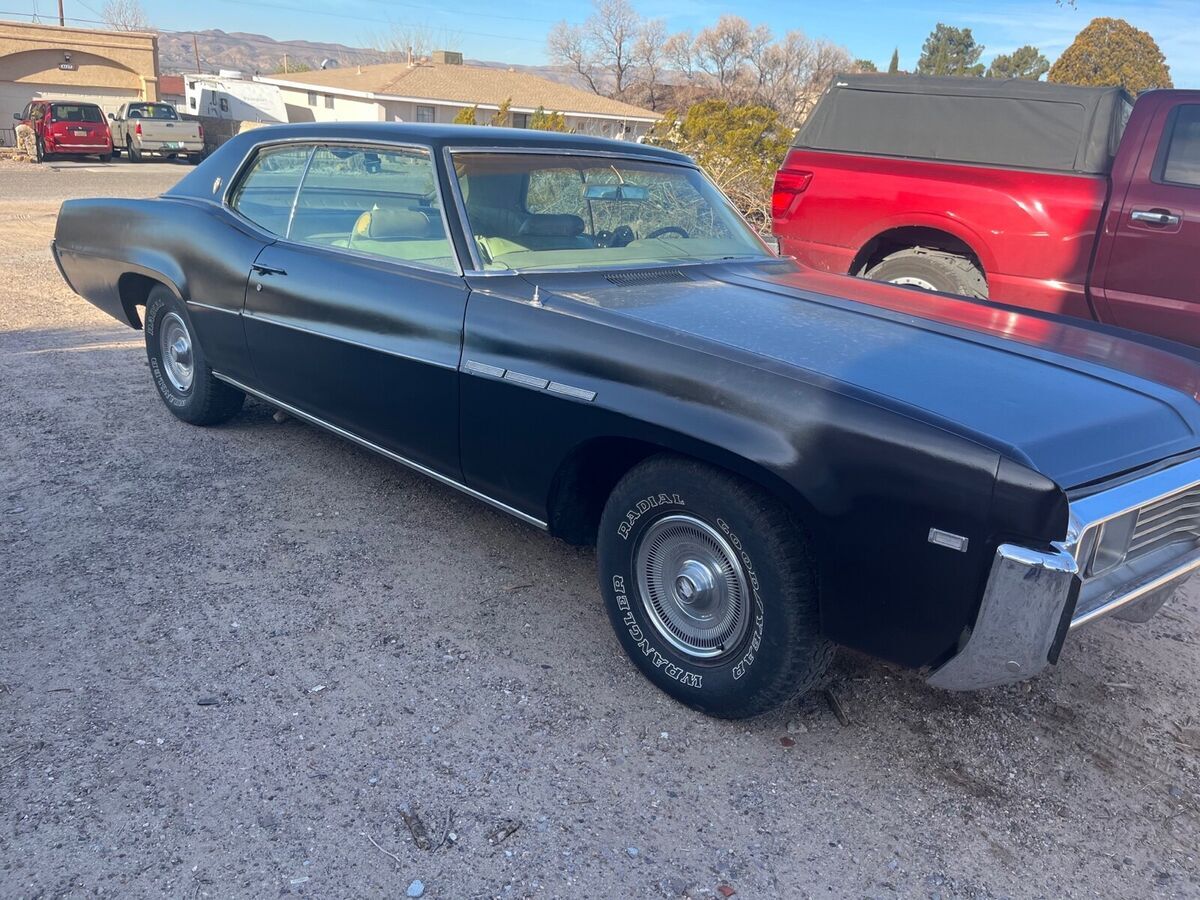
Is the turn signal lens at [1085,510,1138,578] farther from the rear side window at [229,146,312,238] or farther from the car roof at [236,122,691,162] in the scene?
the rear side window at [229,146,312,238]

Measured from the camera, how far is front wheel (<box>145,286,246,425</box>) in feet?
15.4

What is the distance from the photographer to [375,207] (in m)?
3.81

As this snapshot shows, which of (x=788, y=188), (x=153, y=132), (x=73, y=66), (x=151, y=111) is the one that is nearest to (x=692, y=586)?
(x=788, y=188)

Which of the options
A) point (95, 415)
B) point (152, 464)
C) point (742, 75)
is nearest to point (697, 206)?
point (152, 464)

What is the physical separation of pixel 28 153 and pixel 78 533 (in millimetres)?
27377

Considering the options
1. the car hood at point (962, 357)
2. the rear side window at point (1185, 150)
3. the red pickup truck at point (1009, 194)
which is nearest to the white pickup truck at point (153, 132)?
the red pickup truck at point (1009, 194)

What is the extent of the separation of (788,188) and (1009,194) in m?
1.51

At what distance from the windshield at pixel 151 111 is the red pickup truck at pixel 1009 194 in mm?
26433

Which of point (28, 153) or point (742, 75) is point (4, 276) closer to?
point (28, 153)

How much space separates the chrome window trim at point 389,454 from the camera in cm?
323

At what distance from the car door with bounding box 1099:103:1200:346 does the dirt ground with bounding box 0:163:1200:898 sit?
1.98 m

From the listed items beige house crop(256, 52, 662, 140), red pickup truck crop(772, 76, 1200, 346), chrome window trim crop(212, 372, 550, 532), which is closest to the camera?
chrome window trim crop(212, 372, 550, 532)

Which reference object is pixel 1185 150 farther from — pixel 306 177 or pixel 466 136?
pixel 306 177

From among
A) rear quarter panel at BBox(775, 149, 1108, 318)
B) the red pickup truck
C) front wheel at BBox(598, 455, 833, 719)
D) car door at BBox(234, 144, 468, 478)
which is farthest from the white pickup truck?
front wheel at BBox(598, 455, 833, 719)
